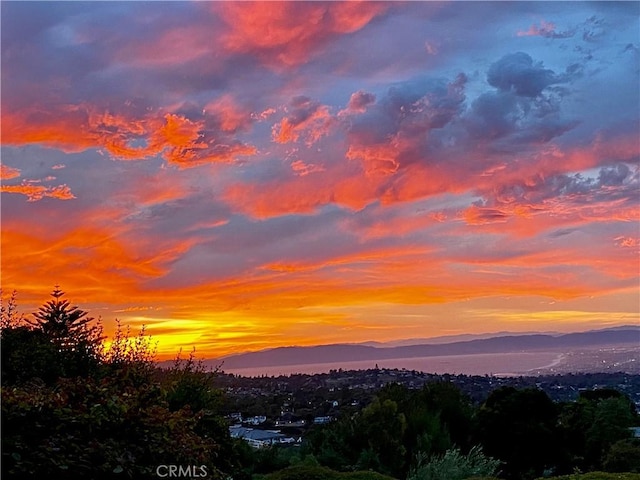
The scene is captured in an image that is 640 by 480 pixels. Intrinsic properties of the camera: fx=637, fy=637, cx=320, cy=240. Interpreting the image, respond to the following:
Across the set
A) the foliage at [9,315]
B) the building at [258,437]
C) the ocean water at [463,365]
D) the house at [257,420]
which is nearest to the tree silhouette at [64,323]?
the foliage at [9,315]

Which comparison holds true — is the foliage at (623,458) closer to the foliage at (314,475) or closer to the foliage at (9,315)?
the foliage at (314,475)

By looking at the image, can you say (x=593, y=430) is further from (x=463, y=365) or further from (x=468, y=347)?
(x=468, y=347)

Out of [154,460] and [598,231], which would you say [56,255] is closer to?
[154,460]

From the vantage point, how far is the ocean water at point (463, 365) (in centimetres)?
5225

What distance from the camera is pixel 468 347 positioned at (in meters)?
75.1

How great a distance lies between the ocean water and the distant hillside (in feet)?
2.62

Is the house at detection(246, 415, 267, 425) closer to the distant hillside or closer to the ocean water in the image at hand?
the ocean water

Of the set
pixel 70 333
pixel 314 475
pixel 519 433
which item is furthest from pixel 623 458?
pixel 70 333

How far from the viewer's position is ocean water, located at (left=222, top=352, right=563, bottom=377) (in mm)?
52250

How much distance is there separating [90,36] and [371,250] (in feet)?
38.2

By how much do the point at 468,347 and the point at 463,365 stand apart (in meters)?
11.2

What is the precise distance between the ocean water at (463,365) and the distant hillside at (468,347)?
2.62 feet

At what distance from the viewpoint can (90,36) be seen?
11992 millimetres

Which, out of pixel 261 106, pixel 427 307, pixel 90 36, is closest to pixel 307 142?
pixel 261 106
